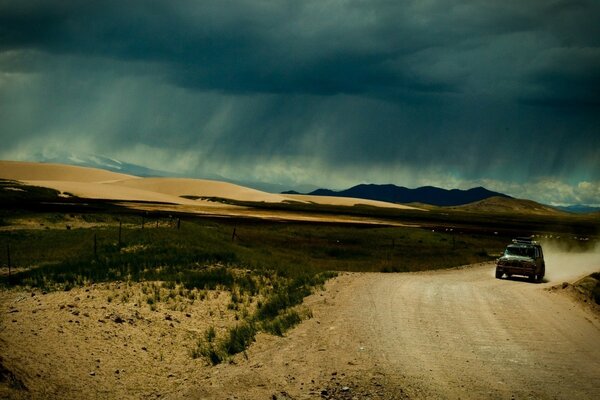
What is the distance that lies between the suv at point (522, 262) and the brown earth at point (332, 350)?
8.10 m

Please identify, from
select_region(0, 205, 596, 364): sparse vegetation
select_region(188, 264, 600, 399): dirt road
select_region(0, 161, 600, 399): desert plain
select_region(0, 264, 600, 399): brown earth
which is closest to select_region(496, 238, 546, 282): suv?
select_region(0, 161, 600, 399): desert plain

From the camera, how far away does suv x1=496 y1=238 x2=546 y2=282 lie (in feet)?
103

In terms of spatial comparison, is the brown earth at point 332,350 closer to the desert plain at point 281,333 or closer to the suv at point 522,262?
the desert plain at point 281,333

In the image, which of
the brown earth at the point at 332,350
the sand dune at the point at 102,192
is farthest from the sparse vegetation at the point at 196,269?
the sand dune at the point at 102,192

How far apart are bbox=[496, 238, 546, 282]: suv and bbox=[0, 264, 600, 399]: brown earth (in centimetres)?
810

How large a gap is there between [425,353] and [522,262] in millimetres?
20663

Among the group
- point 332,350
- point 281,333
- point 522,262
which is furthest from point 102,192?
point 332,350

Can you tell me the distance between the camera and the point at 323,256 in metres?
50.7

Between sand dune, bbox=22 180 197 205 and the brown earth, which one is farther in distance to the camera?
sand dune, bbox=22 180 197 205

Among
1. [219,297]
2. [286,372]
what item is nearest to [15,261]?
[219,297]

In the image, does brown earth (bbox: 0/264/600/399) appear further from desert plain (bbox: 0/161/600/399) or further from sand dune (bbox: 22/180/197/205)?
sand dune (bbox: 22/180/197/205)

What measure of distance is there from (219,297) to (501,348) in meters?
14.2

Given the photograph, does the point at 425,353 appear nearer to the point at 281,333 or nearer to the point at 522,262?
the point at 281,333

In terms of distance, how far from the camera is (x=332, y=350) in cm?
1395
